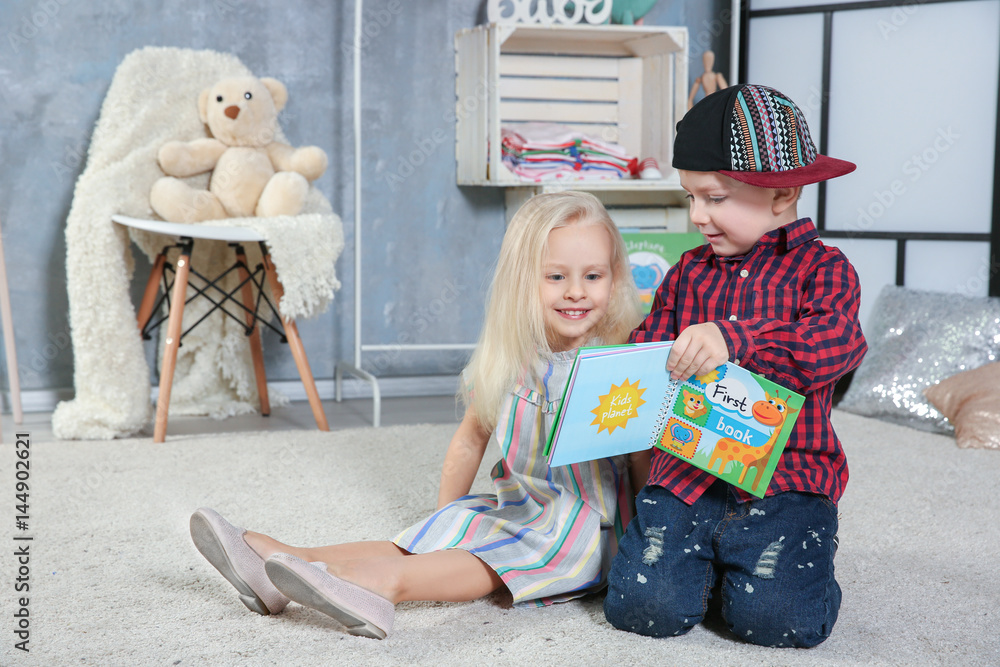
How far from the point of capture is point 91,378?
191 centimetres

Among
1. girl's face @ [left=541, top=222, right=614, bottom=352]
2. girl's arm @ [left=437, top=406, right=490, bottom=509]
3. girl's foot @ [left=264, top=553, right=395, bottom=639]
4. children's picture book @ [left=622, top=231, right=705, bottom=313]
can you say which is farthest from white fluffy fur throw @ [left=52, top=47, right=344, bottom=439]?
girl's foot @ [left=264, top=553, right=395, bottom=639]

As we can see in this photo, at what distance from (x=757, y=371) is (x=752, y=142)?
0.78ft

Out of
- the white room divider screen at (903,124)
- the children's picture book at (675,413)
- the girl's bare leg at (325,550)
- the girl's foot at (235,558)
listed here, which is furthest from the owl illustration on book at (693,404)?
the white room divider screen at (903,124)

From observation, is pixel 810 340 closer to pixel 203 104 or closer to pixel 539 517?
pixel 539 517

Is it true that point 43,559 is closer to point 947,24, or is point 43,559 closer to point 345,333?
point 345,333

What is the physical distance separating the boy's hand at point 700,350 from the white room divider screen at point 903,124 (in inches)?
63.2

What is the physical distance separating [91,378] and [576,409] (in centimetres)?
137

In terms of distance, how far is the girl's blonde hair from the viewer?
106cm

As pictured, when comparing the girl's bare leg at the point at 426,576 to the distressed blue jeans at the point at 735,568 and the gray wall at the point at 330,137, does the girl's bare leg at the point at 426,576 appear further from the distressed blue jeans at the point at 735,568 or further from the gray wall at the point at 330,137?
the gray wall at the point at 330,137

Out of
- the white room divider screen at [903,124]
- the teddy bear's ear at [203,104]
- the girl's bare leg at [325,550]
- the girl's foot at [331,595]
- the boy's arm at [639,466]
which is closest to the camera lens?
the girl's foot at [331,595]

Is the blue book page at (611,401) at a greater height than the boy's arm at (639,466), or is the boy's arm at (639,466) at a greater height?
the blue book page at (611,401)

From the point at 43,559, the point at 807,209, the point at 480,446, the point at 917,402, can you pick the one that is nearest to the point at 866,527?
the point at 480,446

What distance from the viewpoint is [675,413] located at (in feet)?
3.13

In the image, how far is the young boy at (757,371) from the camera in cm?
92
